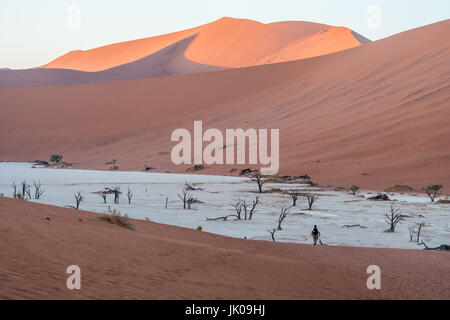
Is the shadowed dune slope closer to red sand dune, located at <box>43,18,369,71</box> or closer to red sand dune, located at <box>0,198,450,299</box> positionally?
red sand dune, located at <box>43,18,369,71</box>

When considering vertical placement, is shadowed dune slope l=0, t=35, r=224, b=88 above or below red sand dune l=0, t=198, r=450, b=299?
above

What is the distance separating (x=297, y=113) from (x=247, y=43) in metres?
52.4

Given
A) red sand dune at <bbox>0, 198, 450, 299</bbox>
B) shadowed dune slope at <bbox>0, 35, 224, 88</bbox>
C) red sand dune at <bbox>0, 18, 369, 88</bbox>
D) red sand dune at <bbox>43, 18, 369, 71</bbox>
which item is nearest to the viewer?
red sand dune at <bbox>0, 198, 450, 299</bbox>

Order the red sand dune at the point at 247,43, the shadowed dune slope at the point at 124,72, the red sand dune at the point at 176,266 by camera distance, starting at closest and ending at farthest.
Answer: the red sand dune at the point at 176,266 < the shadowed dune slope at the point at 124,72 < the red sand dune at the point at 247,43

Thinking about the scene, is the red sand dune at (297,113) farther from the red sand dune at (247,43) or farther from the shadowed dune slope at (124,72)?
the red sand dune at (247,43)

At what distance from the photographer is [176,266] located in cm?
708

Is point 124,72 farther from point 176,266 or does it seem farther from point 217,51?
point 176,266

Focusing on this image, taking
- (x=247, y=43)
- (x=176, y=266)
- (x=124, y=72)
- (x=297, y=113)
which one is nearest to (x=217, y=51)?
(x=247, y=43)

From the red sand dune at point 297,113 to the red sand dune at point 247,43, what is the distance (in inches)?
905

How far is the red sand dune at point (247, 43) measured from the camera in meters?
85.4

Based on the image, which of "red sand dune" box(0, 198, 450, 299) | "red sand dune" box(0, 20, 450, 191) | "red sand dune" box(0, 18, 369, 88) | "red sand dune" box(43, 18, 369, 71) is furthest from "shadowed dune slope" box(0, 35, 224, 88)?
"red sand dune" box(0, 198, 450, 299)

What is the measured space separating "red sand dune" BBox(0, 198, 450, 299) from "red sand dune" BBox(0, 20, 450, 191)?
18128mm

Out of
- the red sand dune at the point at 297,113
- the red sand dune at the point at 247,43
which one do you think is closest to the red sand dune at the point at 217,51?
the red sand dune at the point at 247,43

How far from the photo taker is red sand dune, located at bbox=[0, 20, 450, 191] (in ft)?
106
